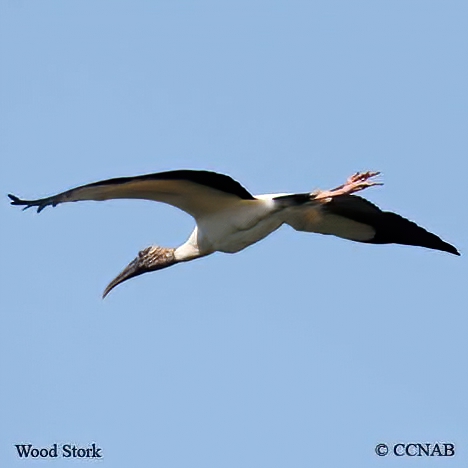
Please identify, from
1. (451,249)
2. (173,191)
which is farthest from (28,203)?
(451,249)

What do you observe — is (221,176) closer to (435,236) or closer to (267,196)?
(267,196)

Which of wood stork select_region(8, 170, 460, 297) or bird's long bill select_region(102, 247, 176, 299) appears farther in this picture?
bird's long bill select_region(102, 247, 176, 299)

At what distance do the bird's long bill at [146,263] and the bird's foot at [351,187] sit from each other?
96.5 inches

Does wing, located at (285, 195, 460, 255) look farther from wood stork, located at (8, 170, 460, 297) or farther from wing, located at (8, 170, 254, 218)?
wing, located at (8, 170, 254, 218)

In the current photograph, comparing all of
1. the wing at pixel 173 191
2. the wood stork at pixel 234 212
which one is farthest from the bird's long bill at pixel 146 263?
the wing at pixel 173 191

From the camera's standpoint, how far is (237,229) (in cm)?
1831

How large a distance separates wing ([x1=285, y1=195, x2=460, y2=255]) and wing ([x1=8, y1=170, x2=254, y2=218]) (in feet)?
3.63

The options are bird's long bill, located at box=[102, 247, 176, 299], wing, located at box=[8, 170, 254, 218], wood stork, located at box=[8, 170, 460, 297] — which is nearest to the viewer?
wing, located at box=[8, 170, 254, 218]

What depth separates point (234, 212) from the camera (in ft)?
59.9

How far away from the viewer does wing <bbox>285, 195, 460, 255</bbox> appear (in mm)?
19141

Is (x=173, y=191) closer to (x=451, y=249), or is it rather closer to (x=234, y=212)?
(x=234, y=212)

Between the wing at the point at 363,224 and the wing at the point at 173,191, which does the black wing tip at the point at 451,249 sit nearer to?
the wing at the point at 363,224

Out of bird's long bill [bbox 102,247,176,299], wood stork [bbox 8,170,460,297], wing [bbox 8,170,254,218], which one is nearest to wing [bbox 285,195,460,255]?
wood stork [bbox 8,170,460,297]

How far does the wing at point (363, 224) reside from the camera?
62.8ft
